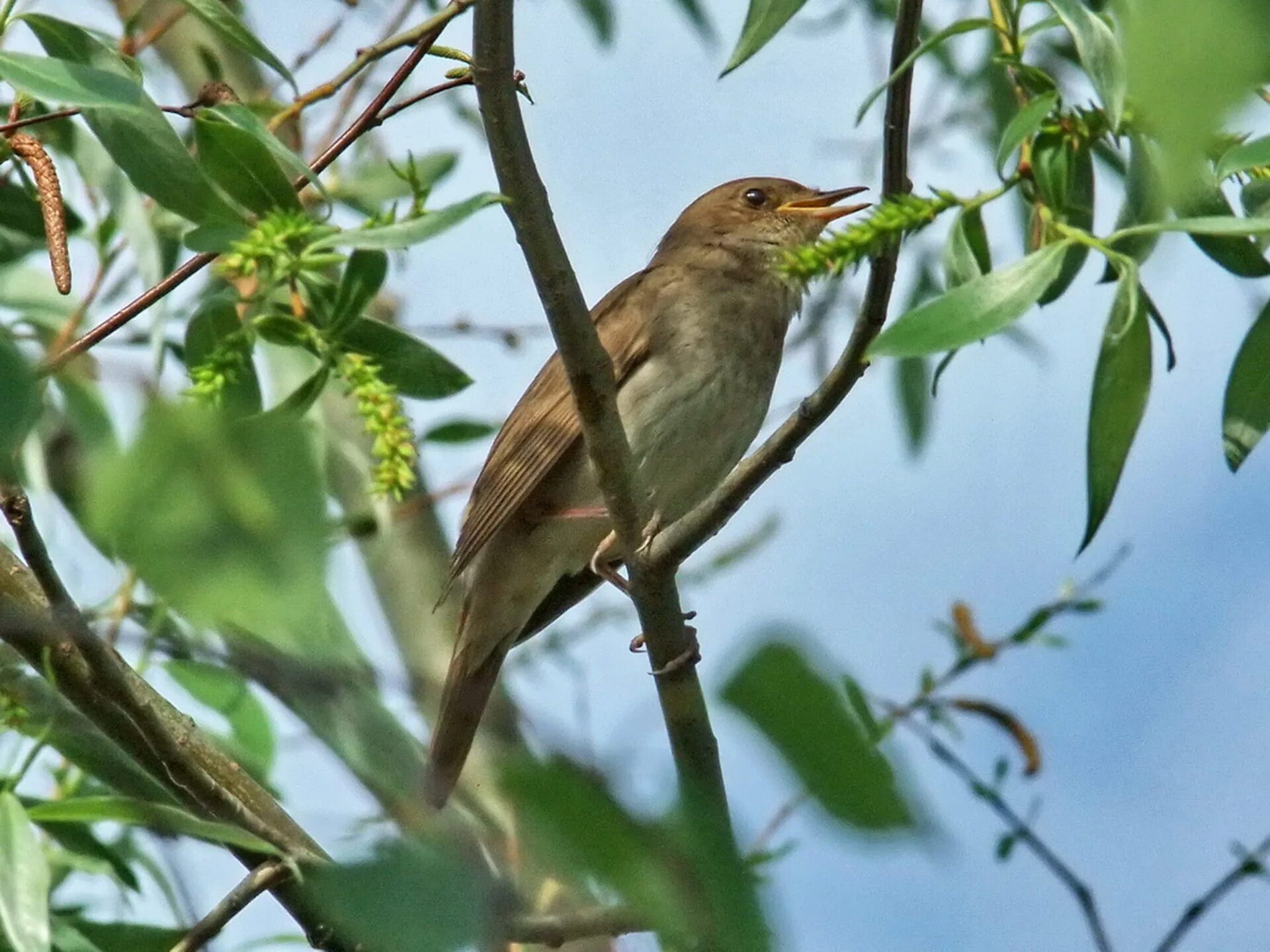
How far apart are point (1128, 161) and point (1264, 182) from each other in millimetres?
185

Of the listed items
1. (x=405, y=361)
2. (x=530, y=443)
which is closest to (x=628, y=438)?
(x=530, y=443)

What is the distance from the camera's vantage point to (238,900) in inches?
102

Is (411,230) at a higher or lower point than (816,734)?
higher

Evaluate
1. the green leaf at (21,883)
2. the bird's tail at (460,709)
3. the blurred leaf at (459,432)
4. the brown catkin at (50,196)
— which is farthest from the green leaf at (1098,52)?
the blurred leaf at (459,432)

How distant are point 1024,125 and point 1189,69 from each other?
1.48 meters

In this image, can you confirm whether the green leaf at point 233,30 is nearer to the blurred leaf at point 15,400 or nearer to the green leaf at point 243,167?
the green leaf at point 243,167

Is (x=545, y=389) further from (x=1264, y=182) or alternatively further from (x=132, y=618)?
(x=1264, y=182)

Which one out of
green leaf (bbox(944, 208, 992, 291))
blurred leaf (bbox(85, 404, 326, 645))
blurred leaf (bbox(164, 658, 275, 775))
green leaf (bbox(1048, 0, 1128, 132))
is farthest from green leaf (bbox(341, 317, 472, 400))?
blurred leaf (bbox(85, 404, 326, 645))

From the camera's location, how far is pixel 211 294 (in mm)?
3188

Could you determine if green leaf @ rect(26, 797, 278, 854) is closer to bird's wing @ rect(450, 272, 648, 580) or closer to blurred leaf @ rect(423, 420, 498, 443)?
blurred leaf @ rect(423, 420, 498, 443)

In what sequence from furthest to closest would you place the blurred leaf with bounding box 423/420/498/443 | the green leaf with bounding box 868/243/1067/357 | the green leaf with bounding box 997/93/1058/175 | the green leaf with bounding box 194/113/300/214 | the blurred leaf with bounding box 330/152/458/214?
the blurred leaf with bounding box 330/152/458/214 < the blurred leaf with bounding box 423/420/498/443 < the green leaf with bounding box 194/113/300/214 < the green leaf with bounding box 997/93/1058/175 < the green leaf with bounding box 868/243/1067/357

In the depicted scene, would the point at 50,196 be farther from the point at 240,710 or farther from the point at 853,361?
the point at 853,361

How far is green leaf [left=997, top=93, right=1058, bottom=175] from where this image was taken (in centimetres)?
209

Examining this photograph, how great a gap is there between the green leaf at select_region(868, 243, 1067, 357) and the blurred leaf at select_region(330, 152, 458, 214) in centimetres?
339
